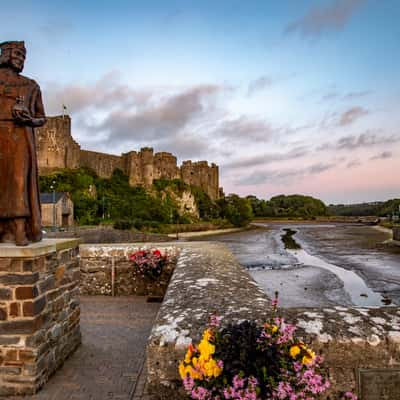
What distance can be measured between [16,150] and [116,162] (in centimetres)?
6167

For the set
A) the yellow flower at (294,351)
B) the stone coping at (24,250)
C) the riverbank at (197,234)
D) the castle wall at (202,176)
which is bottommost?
the riverbank at (197,234)

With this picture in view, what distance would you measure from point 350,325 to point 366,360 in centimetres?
23

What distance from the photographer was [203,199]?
76.0m

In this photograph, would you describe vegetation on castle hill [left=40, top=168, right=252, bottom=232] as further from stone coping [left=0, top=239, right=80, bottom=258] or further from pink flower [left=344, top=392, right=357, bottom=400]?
pink flower [left=344, top=392, right=357, bottom=400]

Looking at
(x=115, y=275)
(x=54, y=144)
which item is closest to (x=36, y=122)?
(x=115, y=275)

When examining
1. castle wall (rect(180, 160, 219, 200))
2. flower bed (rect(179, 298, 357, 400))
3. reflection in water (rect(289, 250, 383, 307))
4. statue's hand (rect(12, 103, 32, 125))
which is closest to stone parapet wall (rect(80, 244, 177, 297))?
statue's hand (rect(12, 103, 32, 125))

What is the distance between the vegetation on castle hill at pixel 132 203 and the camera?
47.0 metres

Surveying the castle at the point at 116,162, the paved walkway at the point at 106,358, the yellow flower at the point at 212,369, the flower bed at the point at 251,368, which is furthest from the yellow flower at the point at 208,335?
the castle at the point at 116,162

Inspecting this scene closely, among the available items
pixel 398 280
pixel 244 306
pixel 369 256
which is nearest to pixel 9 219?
pixel 244 306

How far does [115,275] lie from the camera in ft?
24.7

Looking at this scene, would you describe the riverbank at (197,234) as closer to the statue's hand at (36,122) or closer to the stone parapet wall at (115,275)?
the stone parapet wall at (115,275)

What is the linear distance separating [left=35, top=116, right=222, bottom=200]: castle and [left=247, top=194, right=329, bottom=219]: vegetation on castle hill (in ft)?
88.5

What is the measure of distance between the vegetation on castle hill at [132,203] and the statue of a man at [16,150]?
Result: 4078 cm

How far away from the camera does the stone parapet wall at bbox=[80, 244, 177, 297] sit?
750cm
